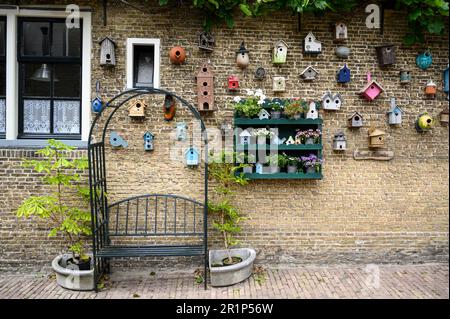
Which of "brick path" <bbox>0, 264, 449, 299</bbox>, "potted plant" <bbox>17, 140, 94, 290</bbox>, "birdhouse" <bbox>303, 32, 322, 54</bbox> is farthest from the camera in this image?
"birdhouse" <bbox>303, 32, 322, 54</bbox>

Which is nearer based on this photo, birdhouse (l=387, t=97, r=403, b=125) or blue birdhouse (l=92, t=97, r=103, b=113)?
blue birdhouse (l=92, t=97, r=103, b=113)

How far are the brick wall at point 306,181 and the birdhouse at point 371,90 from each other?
14 centimetres

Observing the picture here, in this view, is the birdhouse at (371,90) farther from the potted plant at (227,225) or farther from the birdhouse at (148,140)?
the birdhouse at (148,140)

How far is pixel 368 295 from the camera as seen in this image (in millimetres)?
4887

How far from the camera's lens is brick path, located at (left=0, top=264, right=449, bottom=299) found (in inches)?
194

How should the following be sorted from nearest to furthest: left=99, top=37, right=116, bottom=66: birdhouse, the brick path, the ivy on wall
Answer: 1. the brick path
2. the ivy on wall
3. left=99, top=37, right=116, bottom=66: birdhouse

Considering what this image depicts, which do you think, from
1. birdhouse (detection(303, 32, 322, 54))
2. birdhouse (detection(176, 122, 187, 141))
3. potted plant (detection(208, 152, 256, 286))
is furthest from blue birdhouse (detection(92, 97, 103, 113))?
birdhouse (detection(303, 32, 322, 54))

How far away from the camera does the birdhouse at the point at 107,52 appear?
5.42 meters

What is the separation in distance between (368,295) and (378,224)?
4.61ft

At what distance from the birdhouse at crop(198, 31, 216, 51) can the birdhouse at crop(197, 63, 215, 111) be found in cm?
32

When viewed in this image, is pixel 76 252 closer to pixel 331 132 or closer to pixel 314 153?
pixel 314 153

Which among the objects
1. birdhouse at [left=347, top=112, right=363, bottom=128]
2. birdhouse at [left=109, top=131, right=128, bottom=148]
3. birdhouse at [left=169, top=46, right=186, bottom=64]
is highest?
birdhouse at [left=169, top=46, right=186, bottom=64]

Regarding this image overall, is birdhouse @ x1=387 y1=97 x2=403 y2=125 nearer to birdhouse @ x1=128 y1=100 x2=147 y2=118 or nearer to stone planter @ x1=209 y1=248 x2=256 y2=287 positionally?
stone planter @ x1=209 y1=248 x2=256 y2=287

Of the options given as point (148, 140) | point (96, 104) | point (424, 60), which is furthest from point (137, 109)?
point (424, 60)
